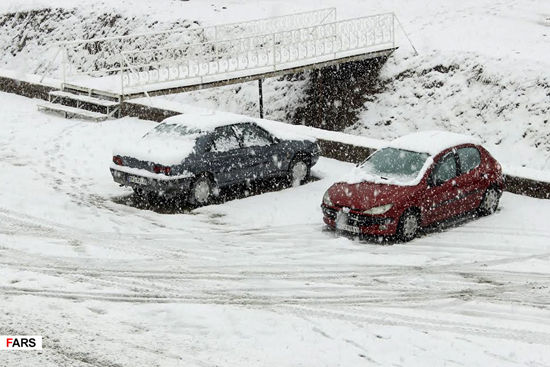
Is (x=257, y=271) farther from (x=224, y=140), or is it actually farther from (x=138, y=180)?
(x=224, y=140)

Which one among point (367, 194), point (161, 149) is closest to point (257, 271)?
point (367, 194)

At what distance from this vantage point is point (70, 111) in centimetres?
2167

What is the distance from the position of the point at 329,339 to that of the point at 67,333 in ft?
8.88

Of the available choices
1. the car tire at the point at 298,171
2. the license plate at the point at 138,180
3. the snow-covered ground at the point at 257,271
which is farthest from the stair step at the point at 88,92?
the license plate at the point at 138,180

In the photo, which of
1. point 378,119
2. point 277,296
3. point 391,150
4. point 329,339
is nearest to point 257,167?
point 391,150

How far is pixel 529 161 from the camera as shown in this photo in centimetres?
2006

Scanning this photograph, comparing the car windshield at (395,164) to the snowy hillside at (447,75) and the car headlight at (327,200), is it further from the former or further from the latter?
the snowy hillside at (447,75)

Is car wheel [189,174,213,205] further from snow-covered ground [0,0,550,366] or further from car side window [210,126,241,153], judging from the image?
car side window [210,126,241,153]

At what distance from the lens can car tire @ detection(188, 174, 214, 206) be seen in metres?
14.6

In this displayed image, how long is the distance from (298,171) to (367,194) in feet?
10.3

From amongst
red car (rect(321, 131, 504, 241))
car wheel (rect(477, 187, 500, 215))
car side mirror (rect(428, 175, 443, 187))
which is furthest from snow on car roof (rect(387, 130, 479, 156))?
car wheel (rect(477, 187, 500, 215))

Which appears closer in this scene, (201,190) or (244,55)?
(201,190)

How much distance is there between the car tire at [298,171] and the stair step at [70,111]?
6823mm

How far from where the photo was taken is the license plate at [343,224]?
521 inches
